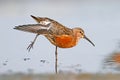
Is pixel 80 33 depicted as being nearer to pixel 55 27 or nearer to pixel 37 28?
pixel 55 27

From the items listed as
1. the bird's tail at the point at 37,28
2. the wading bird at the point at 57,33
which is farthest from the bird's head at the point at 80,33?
the bird's tail at the point at 37,28

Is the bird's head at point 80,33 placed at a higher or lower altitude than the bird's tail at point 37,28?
lower

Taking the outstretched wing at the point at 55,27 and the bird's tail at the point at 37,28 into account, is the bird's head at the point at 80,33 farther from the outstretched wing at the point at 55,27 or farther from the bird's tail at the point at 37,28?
the bird's tail at the point at 37,28

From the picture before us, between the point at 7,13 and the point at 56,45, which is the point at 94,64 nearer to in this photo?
the point at 56,45

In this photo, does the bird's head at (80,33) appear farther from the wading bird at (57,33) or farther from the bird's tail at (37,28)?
the bird's tail at (37,28)

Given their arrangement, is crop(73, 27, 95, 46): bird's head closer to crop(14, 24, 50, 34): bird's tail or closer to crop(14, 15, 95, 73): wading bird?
crop(14, 15, 95, 73): wading bird

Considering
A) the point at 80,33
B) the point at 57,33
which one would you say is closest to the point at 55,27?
the point at 57,33

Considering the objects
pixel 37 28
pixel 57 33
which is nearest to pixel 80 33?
pixel 57 33

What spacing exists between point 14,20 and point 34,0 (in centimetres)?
22

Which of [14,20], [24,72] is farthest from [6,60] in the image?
[14,20]

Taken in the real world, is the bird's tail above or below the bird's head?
above

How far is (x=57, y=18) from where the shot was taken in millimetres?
2428

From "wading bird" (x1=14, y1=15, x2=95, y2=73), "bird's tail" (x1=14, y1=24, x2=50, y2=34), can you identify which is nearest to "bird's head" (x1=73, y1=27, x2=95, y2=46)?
"wading bird" (x1=14, y1=15, x2=95, y2=73)

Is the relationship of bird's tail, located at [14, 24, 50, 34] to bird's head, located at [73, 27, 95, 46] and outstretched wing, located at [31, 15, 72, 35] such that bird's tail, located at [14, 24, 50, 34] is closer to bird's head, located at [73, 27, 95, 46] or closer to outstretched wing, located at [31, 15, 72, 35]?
outstretched wing, located at [31, 15, 72, 35]
